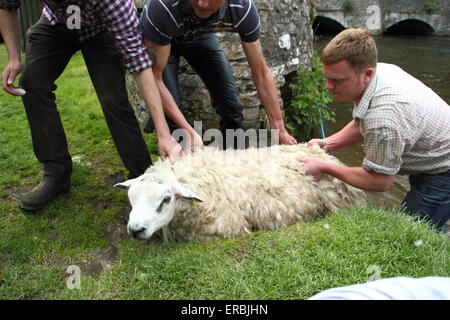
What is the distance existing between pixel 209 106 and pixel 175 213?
2.51 metres

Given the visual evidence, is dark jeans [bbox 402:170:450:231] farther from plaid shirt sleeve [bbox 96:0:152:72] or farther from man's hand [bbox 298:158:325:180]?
plaid shirt sleeve [bbox 96:0:152:72]

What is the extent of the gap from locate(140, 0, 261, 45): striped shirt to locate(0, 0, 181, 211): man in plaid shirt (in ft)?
0.51

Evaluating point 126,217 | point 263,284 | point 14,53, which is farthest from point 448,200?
point 14,53

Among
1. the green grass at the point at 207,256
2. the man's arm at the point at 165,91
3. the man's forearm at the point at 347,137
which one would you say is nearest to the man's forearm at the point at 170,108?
the man's arm at the point at 165,91

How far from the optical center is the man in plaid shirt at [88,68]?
293 centimetres

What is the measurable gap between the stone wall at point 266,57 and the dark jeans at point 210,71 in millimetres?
846

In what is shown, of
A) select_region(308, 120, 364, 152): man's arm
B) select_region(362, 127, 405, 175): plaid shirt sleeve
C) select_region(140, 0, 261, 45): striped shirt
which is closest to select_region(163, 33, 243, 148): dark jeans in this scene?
select_region(140, 0, 261, 45): striped shirt

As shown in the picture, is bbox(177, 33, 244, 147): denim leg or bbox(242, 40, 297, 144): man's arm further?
bbox(177, 33, 244, 147): denim leg

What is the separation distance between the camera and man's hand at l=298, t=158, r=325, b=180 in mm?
3145

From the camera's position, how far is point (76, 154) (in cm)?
444

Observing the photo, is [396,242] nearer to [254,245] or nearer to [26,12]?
[254,245]

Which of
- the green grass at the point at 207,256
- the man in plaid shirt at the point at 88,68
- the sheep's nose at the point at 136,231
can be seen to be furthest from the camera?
the man in plaid shirt at the point at 88,68

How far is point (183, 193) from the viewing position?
8.86 ft

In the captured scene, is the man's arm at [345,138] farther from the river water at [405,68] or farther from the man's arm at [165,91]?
the man's arm at [165,91]
